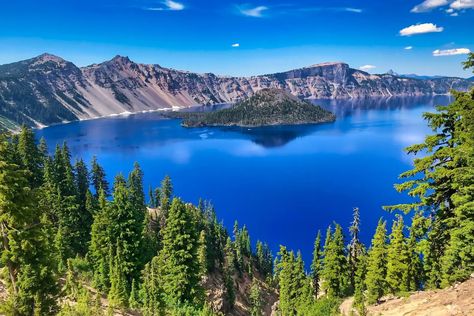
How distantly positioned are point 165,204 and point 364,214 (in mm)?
75957

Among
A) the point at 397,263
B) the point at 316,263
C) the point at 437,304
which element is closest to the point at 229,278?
the point at 316,263

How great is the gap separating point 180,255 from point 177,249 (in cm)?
87

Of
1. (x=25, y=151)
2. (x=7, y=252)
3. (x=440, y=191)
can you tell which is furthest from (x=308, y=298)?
(x=25, y=151)

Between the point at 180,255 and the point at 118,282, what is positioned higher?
the point at 180,255

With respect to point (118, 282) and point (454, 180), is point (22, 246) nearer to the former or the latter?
point (118, 282)

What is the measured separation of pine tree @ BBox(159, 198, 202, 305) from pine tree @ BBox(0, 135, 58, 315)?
1521 cm

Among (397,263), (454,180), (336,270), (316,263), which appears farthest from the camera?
(316,263)

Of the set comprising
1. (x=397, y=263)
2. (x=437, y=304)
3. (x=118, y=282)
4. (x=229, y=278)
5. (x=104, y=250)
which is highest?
(x=437, y=304)

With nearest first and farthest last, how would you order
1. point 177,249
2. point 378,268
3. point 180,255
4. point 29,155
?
point 180,255
point 177,249
point 378,268
point 29,155

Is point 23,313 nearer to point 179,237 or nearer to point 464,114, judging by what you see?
point 179,237

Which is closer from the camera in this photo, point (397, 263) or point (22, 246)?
point (22, 246)

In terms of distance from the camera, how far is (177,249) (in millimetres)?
41969

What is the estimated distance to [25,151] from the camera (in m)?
72.1

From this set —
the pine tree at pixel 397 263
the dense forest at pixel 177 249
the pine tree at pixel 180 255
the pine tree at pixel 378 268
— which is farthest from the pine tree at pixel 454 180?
the pine tree at pixel 180 255
